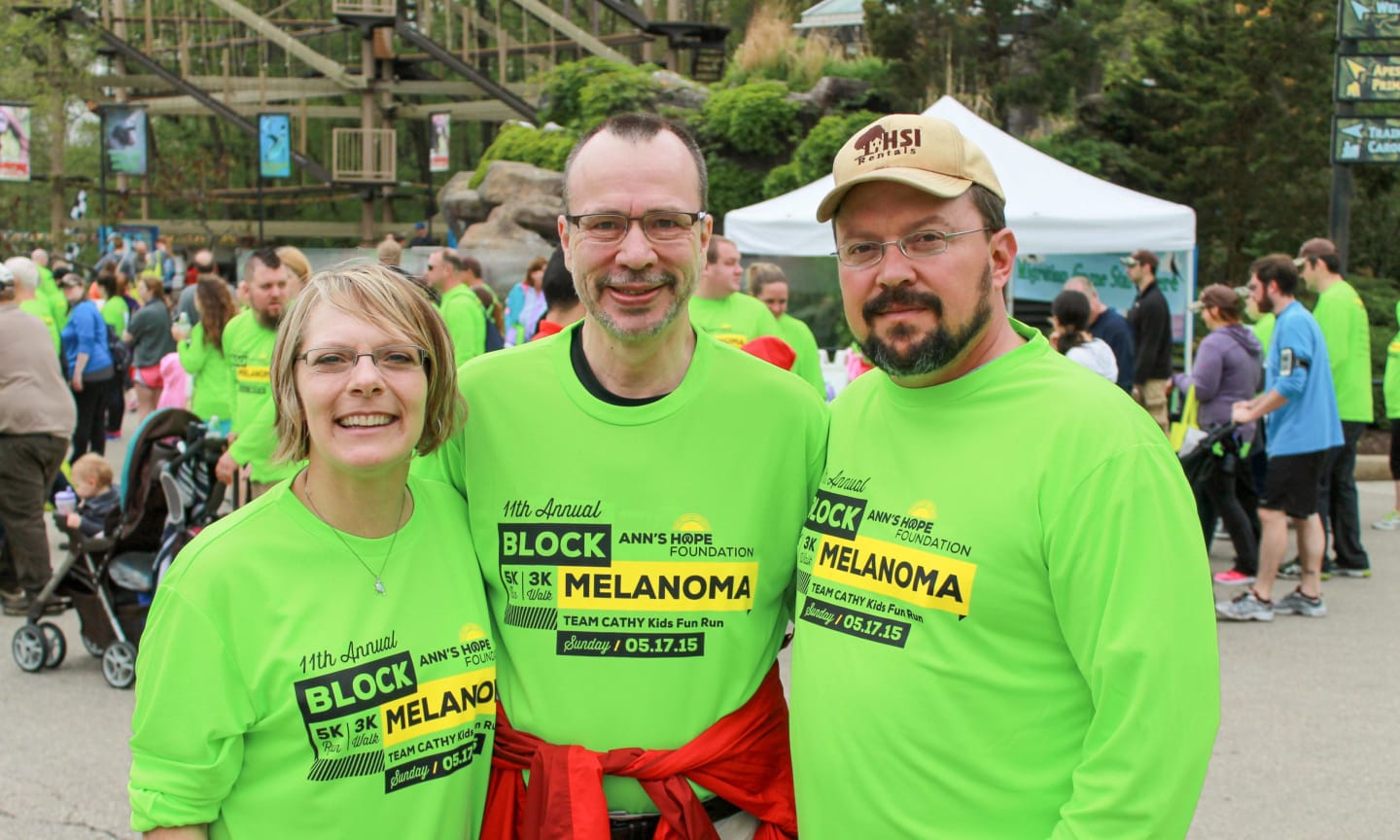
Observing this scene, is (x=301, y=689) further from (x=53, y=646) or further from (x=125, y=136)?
(x=125, y=136)

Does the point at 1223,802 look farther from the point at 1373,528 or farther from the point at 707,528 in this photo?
the point at 1373,528

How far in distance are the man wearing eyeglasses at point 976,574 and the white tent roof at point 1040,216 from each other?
26.9 feet

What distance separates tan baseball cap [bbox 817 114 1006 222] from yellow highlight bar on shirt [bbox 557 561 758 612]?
78 centimetres

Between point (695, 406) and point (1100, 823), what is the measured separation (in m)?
1.09

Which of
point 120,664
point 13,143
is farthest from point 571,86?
point 120,664

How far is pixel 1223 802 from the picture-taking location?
17.2 feet

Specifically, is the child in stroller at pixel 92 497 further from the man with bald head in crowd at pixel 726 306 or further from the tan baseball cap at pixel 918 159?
the tan baseball cap at pixel 918 159

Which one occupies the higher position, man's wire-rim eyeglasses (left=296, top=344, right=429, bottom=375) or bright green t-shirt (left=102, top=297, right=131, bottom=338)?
man's wire-rim eyeglasses (left=296, top=344, right=429, bottom=375)

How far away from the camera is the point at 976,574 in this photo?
7.06 ft

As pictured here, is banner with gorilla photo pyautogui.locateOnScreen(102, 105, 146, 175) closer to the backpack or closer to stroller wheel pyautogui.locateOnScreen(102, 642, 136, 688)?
the backpack

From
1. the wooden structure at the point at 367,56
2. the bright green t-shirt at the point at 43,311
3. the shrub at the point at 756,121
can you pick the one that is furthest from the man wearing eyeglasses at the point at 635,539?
the wooden structure at the point at 367,56

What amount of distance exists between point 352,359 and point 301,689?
579 millimetres

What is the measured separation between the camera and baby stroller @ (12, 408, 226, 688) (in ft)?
21.9

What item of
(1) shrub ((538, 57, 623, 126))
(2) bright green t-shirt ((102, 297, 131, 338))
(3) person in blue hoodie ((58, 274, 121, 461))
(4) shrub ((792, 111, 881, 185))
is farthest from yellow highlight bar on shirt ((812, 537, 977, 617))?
(1) shrub ((538, 57, 623, 126))
